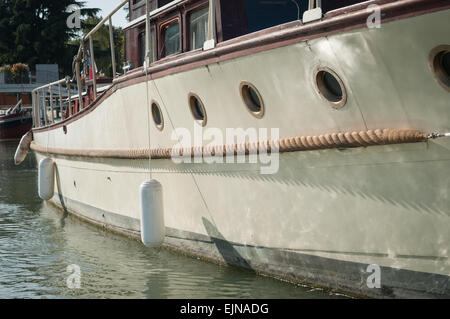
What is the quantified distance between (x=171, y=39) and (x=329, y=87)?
3.07m

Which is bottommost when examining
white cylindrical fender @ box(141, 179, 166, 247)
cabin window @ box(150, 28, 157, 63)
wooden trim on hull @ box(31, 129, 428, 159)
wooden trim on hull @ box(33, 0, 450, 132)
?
white cylindrical fender @ box(141, 179, 166, 247)

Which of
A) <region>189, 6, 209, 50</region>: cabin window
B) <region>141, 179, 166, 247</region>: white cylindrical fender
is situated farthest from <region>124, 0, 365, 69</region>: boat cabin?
<region>141, 179, 166, 247</region>: white cylindrical fender

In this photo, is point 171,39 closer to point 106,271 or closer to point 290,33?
point 290,33

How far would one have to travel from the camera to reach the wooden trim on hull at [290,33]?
4418 millimetres

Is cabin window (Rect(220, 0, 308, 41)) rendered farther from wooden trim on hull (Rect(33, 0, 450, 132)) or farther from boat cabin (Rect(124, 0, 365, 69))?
wooden trim on hull (Rect(33, 0, 450, 132))

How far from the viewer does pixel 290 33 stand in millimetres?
5309

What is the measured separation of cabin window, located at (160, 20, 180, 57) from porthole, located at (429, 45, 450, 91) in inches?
150

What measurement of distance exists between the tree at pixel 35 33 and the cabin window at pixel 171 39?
48.1 metres

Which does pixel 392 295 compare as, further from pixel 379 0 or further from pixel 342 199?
pixel 379 0

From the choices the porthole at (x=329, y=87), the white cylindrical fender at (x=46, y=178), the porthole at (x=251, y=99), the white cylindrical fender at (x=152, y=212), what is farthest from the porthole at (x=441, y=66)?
the white cylindrical fender at (x=46, y=178)

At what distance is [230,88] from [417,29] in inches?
87.0

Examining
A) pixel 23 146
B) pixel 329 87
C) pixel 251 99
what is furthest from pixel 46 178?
pixel 329 87

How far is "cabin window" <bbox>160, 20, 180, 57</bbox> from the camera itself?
Answer: 7621mm

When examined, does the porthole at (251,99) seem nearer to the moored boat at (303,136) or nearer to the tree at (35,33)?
the moored boat at (303,136)
